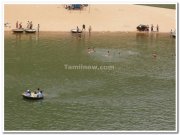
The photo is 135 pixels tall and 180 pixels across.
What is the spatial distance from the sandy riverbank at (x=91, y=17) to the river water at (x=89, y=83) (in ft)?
18.9

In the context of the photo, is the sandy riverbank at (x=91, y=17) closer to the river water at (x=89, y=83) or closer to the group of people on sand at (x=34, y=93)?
the river water at (x=89, y=83)

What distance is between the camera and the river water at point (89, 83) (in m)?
41.0

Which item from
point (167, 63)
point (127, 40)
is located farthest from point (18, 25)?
point (167, 63)

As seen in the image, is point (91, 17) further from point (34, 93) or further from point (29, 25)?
point (34, 93)

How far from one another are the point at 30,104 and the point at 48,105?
1629 millimetres

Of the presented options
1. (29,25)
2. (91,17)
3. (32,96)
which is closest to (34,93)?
(32,96)

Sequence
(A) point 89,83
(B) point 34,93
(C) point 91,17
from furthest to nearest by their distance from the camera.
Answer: (C) point 91,17 → (A) point 89,83 → (B) point 34,93

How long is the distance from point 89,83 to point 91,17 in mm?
32914

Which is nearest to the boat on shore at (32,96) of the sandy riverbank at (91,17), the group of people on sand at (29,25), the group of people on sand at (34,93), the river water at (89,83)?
the group of people on sand at (34,93)

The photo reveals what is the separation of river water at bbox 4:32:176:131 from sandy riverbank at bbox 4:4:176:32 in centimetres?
577

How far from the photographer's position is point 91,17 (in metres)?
81.4

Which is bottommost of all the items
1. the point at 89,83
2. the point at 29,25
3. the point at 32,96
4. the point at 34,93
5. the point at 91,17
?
the point at 32,96

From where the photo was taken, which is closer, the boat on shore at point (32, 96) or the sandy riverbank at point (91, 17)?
the boat on shore at point (32, 96)

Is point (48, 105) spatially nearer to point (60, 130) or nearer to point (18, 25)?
point (60, 130)
